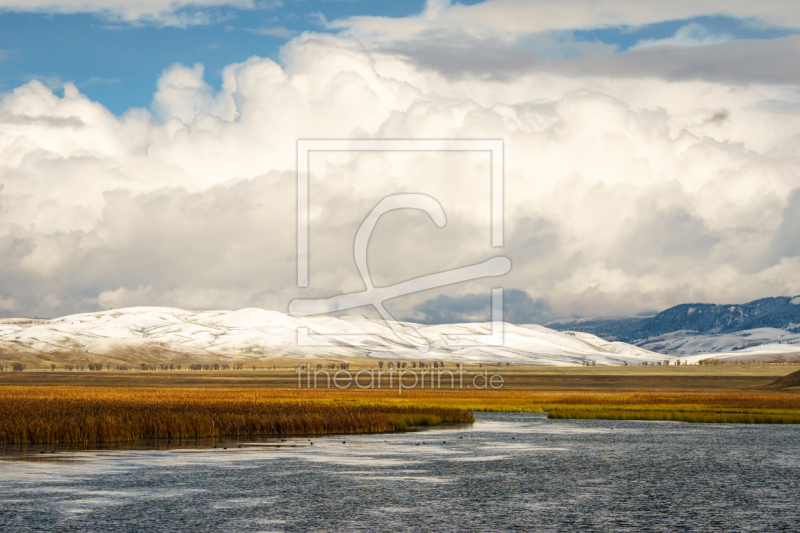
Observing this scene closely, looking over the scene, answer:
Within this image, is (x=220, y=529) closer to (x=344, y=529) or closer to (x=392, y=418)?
(x=344, y=529)

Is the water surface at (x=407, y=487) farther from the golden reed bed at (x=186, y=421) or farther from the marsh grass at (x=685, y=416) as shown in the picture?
the marsh grass at (x=685, y=416)

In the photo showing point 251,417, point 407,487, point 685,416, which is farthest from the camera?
point 685,416

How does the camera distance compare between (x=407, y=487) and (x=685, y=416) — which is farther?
(x=685, y=416)

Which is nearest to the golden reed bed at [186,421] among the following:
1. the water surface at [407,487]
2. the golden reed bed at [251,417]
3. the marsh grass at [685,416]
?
the golden reed bed at [251,417]

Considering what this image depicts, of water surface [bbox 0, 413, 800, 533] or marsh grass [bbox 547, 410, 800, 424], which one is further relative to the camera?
marsh grass [bbox 547, 410, 800, 424]

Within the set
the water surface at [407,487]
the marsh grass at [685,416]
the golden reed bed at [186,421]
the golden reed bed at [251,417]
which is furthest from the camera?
the marsh grass at [685,416]

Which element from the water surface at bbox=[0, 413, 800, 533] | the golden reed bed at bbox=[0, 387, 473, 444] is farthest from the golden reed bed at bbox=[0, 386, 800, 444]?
the water surface at bbox=[0, 413, 800, 533]

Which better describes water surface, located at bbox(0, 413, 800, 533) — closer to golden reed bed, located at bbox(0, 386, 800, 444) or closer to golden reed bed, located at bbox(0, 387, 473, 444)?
golden reed bed, located at bbox(0, 387, 473, 444)

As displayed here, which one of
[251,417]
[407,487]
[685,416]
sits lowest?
[685,416]

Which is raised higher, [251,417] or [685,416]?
[251,417]

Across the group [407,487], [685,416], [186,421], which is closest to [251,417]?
[186,421]

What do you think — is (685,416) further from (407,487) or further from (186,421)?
(407,487)

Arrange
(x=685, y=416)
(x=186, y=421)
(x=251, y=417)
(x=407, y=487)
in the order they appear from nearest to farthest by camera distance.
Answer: (x=407, y=487), (x=186, y=421), (x=251, y=417), (x=685, y=416)

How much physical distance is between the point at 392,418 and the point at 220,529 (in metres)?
41.5
